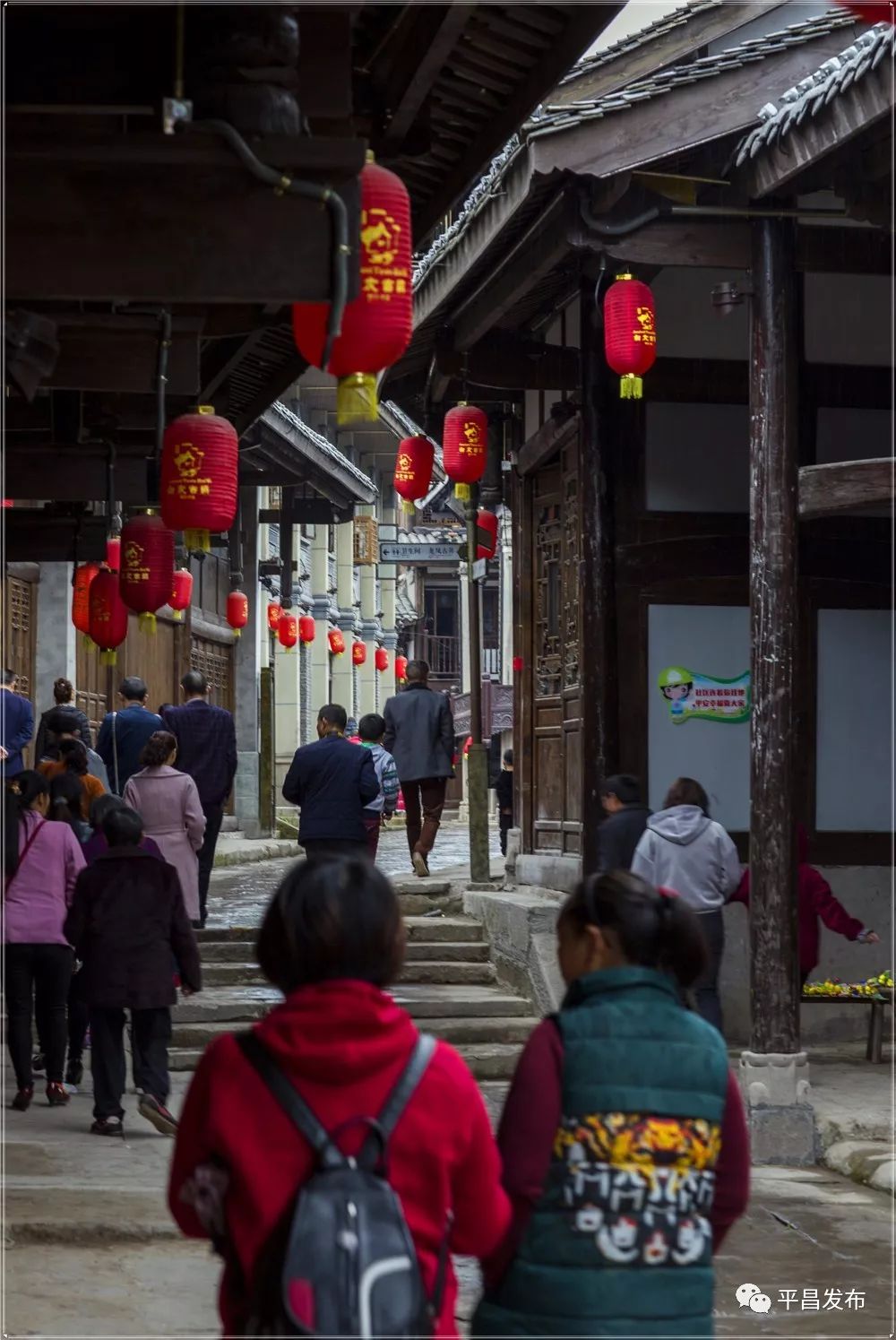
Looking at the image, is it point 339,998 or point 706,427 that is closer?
point 339,998

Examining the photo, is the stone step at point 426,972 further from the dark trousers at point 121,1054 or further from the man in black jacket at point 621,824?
the dark trousers at point 121,1054

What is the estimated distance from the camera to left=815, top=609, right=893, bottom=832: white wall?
39.6ft

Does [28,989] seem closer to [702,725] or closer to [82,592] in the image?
[82,592]

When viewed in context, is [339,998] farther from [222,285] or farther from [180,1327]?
[180,1327]

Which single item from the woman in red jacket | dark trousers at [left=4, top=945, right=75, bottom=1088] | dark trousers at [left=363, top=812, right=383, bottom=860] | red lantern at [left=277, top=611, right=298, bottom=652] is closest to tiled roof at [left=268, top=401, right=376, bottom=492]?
red lantern at [left=277, top=611, right=298, bottom=652]

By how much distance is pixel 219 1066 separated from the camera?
121 inches

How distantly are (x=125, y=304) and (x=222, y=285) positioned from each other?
2.78m

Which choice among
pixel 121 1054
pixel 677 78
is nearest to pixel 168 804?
pixel 121 1054

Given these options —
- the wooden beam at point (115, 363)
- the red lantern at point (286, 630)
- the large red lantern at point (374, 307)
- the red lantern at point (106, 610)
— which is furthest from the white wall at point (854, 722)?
the red lantern at point (286, 630)

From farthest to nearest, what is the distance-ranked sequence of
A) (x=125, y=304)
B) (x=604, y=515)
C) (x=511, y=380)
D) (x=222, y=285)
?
(x=511, y=380) < (x=604, y=515) < (x=125, y=304) < (x=222, y=285)

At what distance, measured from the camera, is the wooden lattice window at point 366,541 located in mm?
37250

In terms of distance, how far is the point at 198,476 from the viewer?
8422 mm

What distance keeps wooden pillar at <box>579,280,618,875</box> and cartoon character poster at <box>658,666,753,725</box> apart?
15.6 inches

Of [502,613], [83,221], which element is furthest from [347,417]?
[502,613]
